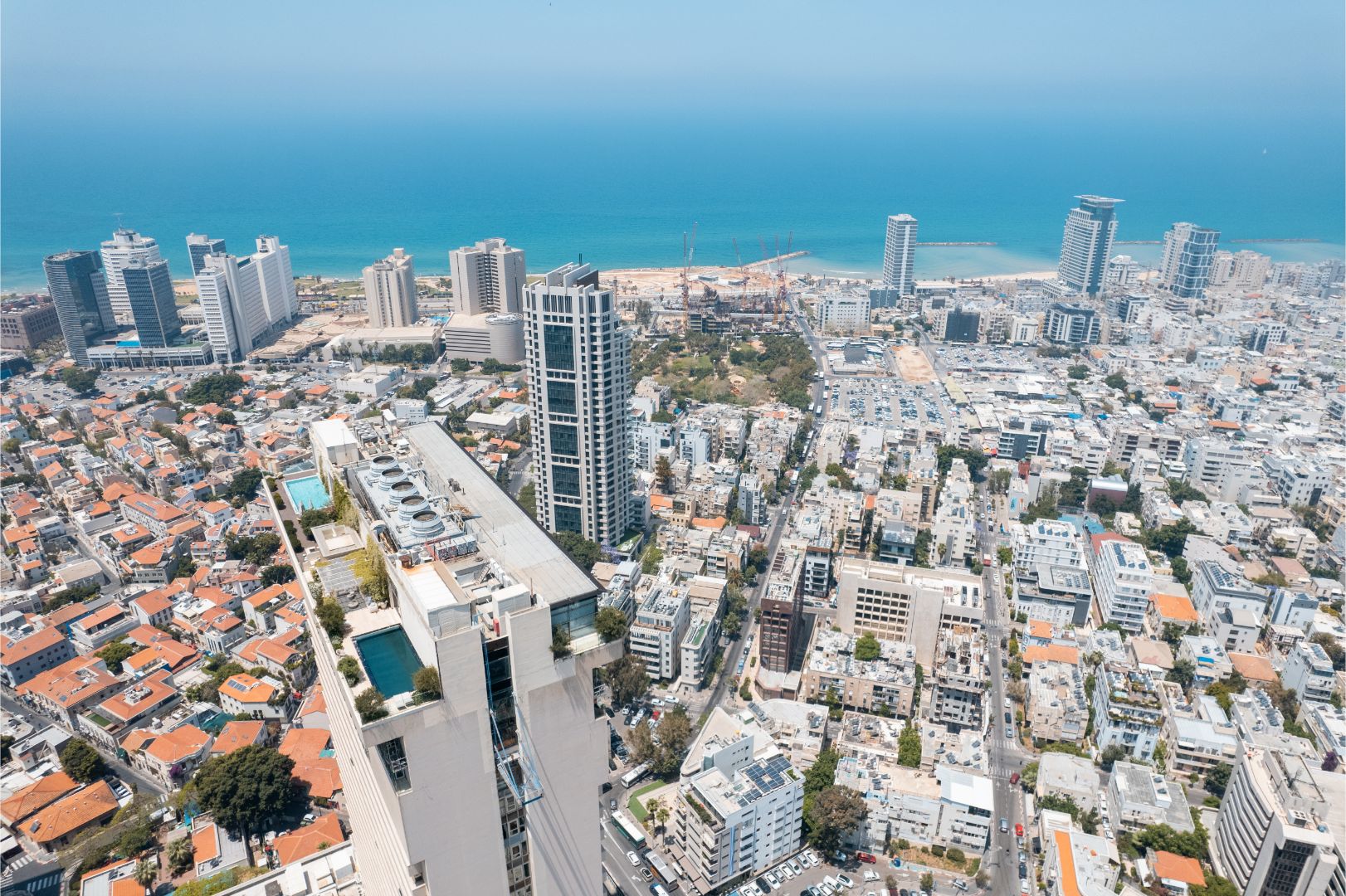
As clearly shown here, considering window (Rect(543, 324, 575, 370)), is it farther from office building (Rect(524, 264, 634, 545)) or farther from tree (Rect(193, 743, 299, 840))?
tree (Rect(193, 743, 299, 840))

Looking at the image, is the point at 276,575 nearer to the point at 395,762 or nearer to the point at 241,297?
the point at 395,762

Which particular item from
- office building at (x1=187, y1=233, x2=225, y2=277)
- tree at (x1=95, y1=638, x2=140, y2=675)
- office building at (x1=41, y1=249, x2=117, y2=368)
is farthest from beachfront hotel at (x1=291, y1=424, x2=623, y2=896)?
office building at (x1=187, y1=233, x2=225, y2=277)

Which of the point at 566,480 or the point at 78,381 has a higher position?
the point at 78,381

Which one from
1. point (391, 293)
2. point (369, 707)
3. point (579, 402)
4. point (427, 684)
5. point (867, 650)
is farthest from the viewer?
point (391, 293)

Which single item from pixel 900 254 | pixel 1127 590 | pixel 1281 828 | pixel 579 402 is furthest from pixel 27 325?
pixel 1281 828

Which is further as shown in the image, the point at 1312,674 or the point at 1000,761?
the point at 1312,674

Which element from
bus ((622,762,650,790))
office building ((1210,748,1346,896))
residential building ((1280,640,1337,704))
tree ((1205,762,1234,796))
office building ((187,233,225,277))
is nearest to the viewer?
office building ((1210,748,1346,896))

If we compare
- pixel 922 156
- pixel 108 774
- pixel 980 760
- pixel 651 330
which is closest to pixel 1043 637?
pixel 980 760
